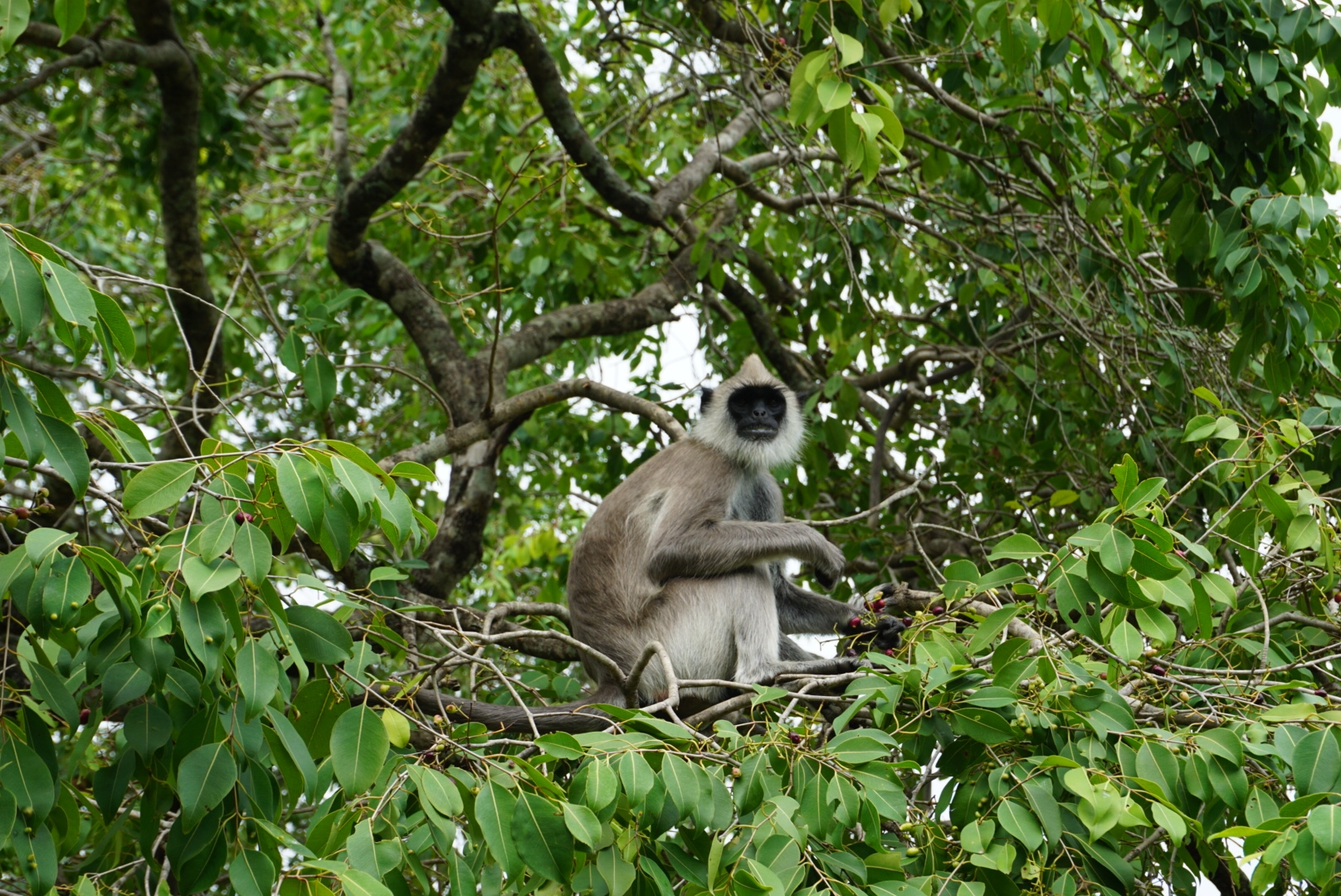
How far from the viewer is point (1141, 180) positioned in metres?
4.03

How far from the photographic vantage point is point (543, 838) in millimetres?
1862

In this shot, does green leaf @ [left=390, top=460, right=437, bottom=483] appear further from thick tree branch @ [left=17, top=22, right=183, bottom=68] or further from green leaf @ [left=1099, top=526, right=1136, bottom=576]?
thick tree branch @ [left=17, top=22, right=183, bottom=68]

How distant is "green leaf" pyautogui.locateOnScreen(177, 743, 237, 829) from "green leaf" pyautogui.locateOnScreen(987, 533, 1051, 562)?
1.36 metres

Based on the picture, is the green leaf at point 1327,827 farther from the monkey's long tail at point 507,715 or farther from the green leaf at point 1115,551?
the monkey's long tail at point 507,715

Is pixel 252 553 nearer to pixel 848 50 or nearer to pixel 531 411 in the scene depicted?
pixel 848 50

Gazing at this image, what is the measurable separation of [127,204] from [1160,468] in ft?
21.2

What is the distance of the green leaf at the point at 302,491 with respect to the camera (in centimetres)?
179

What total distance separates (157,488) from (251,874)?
60 centimetres

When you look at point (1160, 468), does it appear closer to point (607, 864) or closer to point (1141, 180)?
point (1141, 180)

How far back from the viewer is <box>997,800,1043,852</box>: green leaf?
204cm

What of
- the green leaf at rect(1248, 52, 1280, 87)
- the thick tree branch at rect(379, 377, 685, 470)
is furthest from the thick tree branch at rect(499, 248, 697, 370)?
the green leaf at rect(1248, 52, 1280, 87)

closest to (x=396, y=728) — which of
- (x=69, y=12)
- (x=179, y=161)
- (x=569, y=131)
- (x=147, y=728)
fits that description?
(x=147, y=728)

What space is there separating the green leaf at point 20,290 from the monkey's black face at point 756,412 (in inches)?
126

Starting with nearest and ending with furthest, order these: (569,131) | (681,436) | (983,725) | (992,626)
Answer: (983,725)
(992,626)
(681,436)
(569,131)
